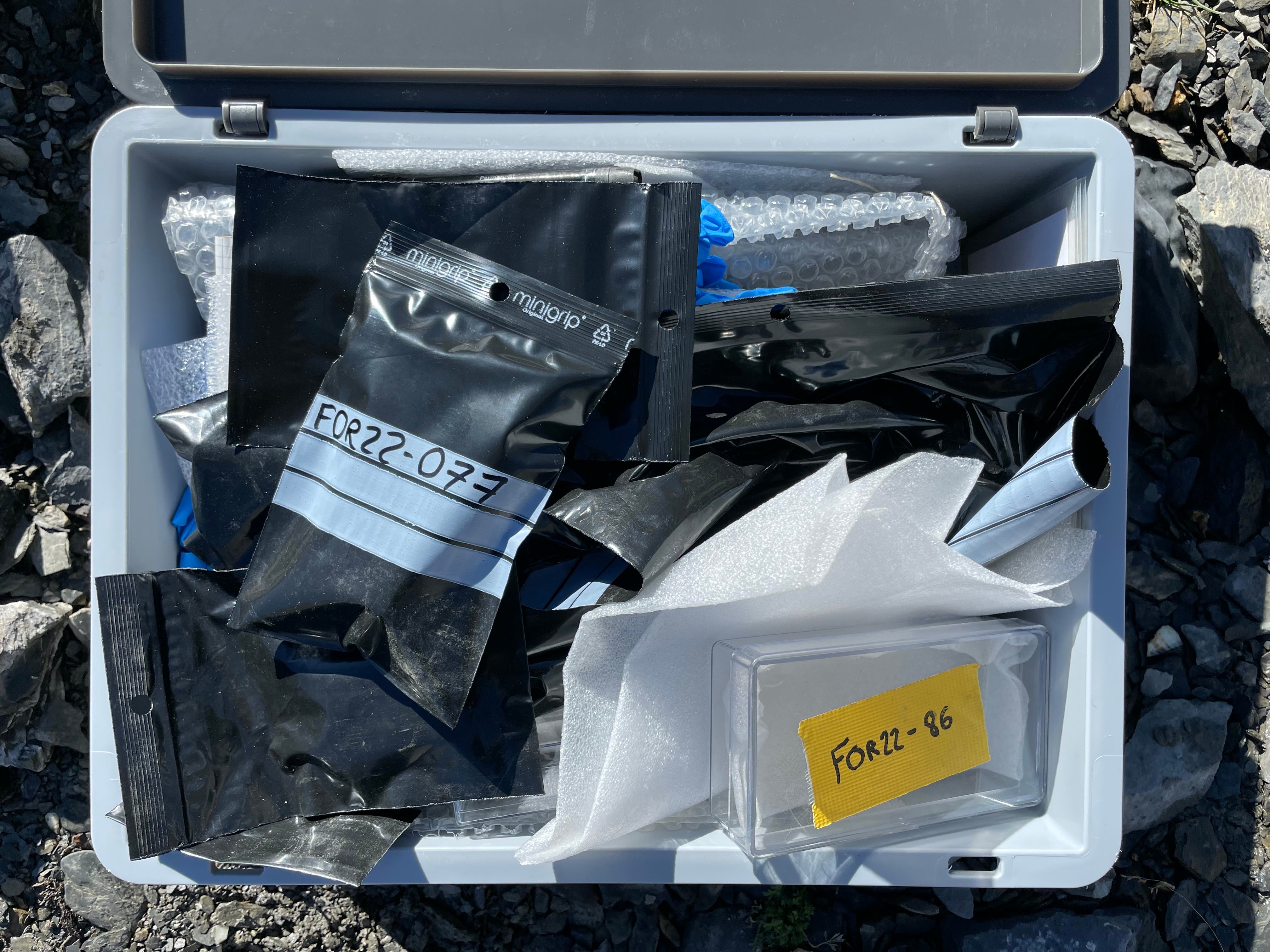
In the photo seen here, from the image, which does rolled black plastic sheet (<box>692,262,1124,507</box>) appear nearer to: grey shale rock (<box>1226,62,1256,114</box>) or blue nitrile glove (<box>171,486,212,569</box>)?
blue nitrile glove (<box>171,486,212,569</box>)

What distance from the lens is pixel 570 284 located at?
2.26 ft

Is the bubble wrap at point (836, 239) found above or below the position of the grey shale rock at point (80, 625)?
above

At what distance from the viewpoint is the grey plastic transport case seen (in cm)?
71

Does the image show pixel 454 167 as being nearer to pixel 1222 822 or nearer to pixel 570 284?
pixel 570 284

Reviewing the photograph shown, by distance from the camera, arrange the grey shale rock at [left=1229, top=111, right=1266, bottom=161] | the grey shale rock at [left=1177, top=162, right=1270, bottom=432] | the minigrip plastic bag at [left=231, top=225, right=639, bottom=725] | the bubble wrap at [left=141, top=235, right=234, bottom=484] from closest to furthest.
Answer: the minigrip plastic bag at [left=231, top=225, right=639, bottom=725], the bubble wrap at [left=141, top=235, right=234, bottom=484], the grey shale rock at [left=1177, top=162, right=1270, bottom=432], the grey shale rock at [left=1229, top=111, right=1266, bottom=161]

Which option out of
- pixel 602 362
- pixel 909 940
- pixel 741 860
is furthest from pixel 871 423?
pixel 909 940

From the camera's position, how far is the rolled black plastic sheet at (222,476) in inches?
28.0

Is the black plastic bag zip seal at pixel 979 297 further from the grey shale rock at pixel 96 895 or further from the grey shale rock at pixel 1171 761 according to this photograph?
the grey shale rock at pixel 96 895

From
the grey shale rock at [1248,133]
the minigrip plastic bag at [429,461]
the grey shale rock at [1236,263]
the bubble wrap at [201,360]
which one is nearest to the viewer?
the minigrip plastic bag at [429,461]

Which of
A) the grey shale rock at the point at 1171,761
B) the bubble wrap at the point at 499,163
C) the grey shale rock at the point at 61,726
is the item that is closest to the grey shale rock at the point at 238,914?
the grey shale rock at the point at 61,726

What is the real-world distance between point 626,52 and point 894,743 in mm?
600

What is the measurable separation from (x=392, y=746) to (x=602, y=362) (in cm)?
35

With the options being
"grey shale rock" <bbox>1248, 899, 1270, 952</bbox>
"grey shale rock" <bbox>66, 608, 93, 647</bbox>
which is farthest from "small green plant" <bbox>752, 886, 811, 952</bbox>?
"grey shale rock" <bbox>66, 608, 93, 647</bbox>

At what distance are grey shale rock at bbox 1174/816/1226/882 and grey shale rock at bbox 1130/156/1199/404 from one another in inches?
20.2
